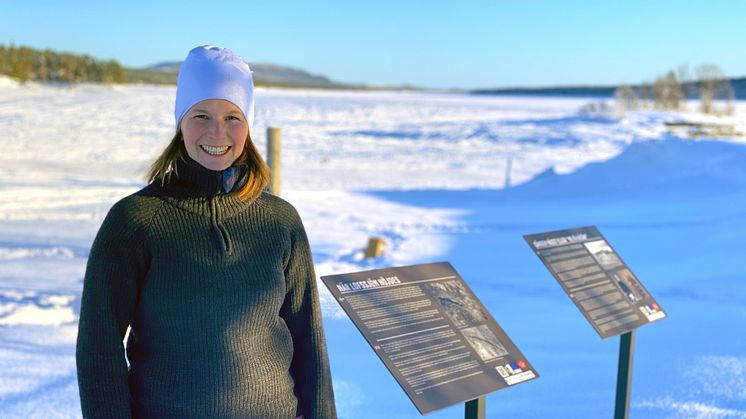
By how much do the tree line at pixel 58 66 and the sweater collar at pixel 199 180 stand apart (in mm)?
73904

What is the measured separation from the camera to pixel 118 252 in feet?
5.48

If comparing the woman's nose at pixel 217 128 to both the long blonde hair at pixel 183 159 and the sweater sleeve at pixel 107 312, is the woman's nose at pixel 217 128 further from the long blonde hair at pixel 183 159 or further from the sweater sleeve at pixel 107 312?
the sweater sleeve at pixel 107 312

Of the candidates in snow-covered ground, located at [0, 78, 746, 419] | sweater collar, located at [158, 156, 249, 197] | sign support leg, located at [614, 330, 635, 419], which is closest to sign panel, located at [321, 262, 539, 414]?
sweater collar, located at [158, 156, 249, 197]

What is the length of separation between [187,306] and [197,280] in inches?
2.6

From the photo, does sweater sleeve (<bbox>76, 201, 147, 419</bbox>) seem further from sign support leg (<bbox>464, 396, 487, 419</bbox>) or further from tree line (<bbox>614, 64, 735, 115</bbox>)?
tree line (<bbox>614, 64, 735, 115</bbox>)

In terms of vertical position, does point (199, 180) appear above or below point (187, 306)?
above

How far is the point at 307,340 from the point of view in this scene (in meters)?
1.99

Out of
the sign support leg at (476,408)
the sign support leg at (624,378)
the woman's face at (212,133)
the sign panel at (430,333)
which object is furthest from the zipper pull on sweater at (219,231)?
the sign support leg at (624,378)

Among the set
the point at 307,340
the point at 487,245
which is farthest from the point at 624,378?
the point at 487,245

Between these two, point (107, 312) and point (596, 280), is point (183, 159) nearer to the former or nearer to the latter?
point (107, 312)

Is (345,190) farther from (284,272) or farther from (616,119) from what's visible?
(616,119)

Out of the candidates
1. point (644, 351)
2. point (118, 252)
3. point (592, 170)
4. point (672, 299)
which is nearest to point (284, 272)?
point (118, 252)

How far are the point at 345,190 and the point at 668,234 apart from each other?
20.5ft

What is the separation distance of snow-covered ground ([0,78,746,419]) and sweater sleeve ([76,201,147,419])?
2.07m
